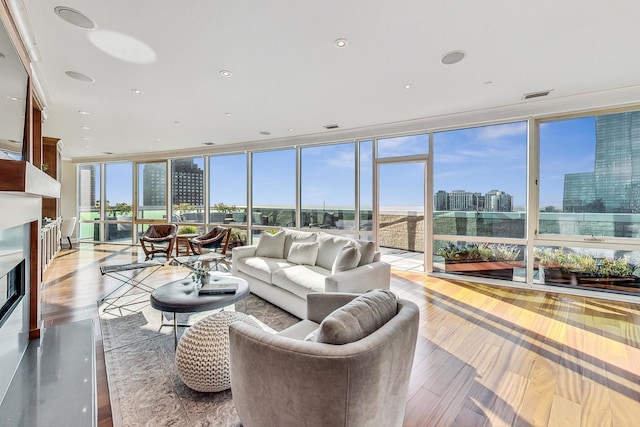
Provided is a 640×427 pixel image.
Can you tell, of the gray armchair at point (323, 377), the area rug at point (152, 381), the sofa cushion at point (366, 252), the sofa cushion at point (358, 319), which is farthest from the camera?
the sofa cushion at point (366, 252)

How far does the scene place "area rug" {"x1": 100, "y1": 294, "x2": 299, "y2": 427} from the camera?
→ 176cm

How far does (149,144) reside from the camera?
22.8 feet

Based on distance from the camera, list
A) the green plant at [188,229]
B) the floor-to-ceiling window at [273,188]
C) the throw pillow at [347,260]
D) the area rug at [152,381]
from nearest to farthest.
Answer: the area rug at [152,381] → the throw pillow at [347,260] → the floor-to-ceiling window at [273,188] → the green plant at [188,229]

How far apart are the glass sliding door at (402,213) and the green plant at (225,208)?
12.2 ft

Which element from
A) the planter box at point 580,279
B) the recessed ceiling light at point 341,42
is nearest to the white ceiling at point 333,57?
the recessed ceiling light at point 341,42

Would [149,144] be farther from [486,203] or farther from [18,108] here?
[486,203]

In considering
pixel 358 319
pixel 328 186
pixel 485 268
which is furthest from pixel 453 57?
pixel 328 186

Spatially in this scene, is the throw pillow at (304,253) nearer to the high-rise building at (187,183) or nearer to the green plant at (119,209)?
the high-rise building at (187,183)

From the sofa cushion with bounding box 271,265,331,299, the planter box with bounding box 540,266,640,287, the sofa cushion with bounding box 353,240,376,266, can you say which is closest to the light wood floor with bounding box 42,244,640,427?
the planter box with bounding box 540,266,640,287

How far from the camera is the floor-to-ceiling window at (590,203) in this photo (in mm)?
3930

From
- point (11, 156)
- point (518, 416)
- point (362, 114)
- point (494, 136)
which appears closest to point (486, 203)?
point (494, 136)

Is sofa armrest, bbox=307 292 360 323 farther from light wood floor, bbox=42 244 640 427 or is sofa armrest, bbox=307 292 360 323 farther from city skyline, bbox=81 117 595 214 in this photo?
city skyline, bbox=81 117 595 214

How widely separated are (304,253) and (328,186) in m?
2.53

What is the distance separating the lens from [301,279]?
317 centimetres
